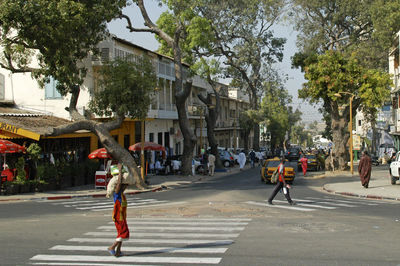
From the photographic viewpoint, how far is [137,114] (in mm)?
27516

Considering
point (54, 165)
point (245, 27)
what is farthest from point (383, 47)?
point (54, 165)

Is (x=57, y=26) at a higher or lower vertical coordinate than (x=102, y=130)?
higher

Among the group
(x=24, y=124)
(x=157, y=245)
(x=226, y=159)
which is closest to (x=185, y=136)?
(x=24, y=124)

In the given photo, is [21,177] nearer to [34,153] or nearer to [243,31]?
[34,153]

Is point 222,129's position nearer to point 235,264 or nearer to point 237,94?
point 237,94

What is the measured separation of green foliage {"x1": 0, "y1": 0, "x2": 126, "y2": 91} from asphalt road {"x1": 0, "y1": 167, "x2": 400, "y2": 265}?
750 cm

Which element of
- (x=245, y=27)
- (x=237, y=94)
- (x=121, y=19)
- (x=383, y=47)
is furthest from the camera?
(x=237, y=94)

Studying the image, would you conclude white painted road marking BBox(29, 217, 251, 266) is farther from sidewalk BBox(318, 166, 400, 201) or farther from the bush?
the bush

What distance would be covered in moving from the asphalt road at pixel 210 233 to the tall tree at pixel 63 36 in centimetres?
692

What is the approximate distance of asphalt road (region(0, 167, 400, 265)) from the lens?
9686 millimetres

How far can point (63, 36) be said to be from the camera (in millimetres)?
23562

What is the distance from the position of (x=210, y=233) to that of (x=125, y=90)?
50.2 ft

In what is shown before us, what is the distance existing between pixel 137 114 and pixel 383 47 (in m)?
29.9

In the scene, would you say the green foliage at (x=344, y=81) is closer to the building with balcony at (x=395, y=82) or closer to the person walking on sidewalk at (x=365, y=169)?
the building with balcony at (x=395, y=82)
